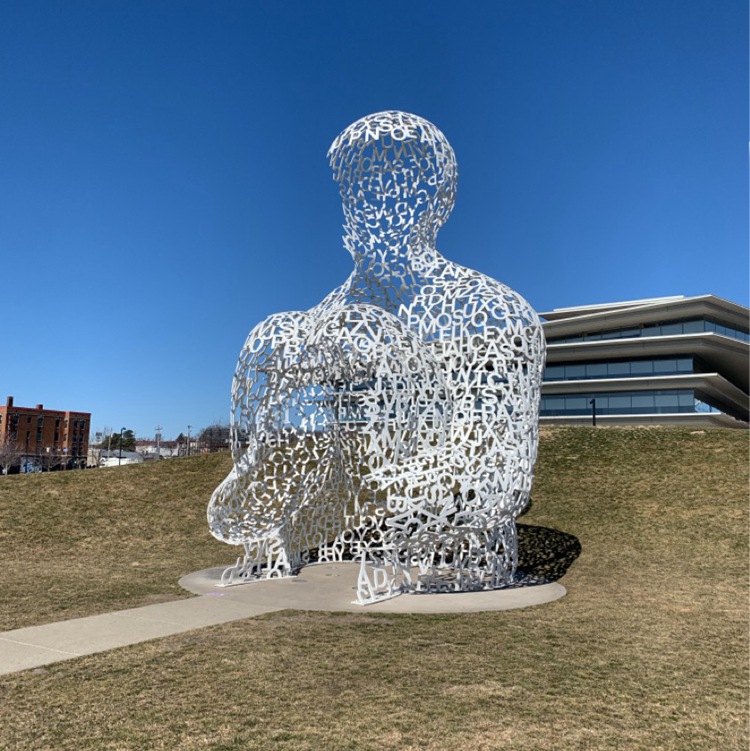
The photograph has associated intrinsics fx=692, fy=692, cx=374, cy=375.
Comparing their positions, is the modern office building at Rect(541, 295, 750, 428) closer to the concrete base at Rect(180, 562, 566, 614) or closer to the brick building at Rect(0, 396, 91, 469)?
the concrete base at Rect(180, 562, 566, 614)

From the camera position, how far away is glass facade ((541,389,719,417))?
132ft

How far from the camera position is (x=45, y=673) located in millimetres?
5023

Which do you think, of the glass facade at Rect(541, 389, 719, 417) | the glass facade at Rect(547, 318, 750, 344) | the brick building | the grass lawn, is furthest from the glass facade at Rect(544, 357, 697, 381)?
the brick building

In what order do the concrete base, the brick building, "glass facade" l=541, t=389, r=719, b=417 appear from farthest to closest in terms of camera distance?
the brick building < "glass facade" l=541, t=389, r=719, b=417 < the concrete base

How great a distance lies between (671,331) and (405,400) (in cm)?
3946

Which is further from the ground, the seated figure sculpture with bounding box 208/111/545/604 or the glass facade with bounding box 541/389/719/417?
the glass facade with bounding box 541/389/719/417

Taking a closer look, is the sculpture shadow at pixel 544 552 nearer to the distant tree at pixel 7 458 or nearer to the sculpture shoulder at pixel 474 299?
the sculpture shoulder at pixel 474 299

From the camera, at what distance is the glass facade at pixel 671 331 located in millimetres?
41969

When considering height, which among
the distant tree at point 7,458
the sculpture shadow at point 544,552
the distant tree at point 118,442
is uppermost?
the distant tree at point 118,442

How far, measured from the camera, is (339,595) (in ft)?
27.2

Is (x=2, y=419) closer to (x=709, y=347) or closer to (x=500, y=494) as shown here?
(x=709, y=347)

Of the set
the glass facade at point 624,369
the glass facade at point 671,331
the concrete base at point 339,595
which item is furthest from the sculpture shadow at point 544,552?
the glass facade at point 671,331

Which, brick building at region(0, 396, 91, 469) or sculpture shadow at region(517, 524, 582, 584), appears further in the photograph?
brick building at region(0, 396, 91, 469)

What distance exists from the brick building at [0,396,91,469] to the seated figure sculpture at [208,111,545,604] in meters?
71.7
